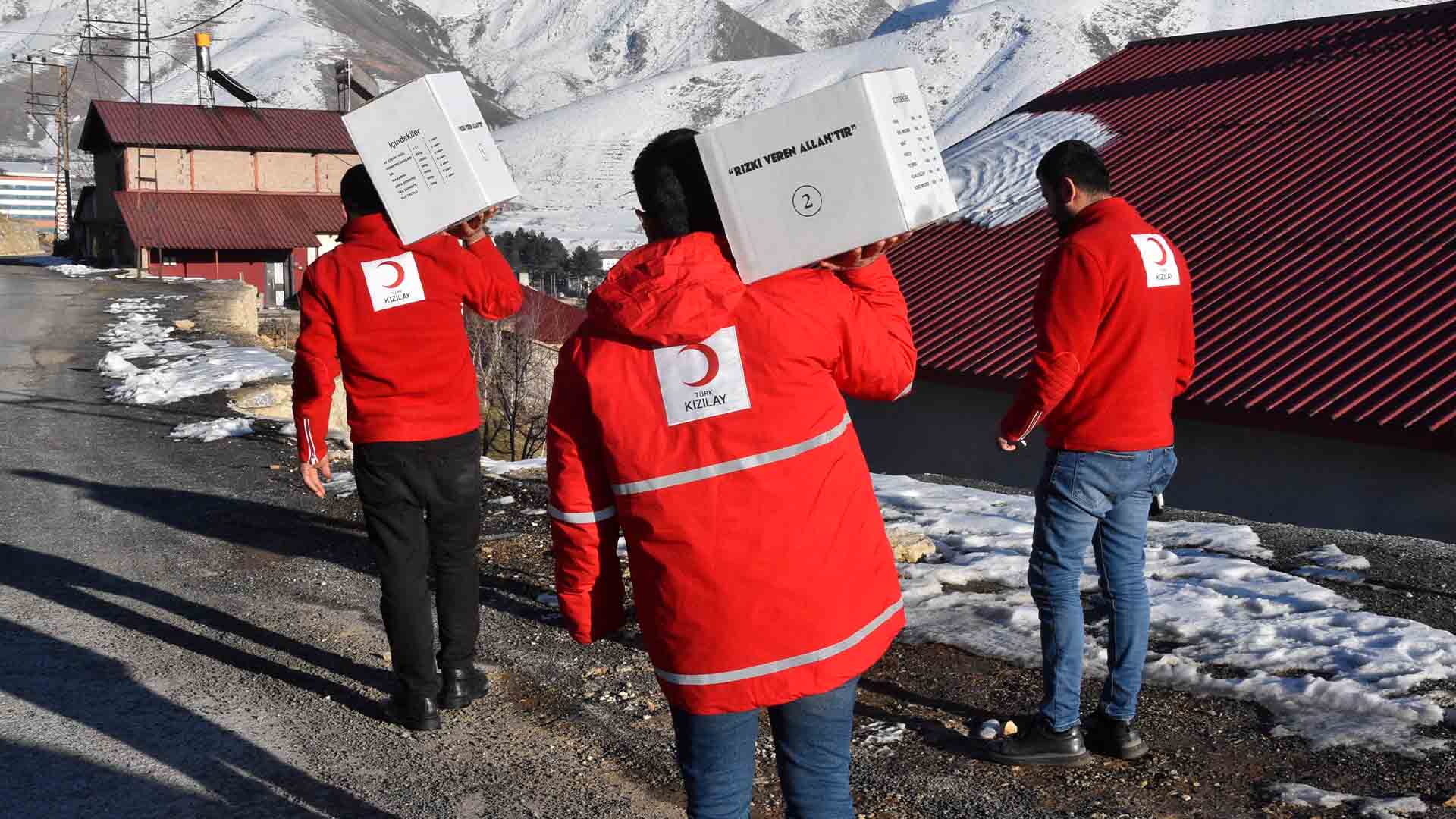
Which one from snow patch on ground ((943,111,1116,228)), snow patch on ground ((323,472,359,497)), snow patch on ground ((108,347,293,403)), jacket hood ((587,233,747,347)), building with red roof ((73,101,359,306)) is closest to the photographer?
jacket hood ((587,233,747,347))

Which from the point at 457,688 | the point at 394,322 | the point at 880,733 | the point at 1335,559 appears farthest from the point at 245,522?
the point at 1335,559

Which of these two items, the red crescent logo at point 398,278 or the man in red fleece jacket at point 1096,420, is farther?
the red crescent logo at point 398,278

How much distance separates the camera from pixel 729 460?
8.04 feet

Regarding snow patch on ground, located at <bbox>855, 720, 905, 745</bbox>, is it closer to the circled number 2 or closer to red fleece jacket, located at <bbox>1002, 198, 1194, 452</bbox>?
red fleece jacket, located at <bbox>1002, 198, 1194, 452</bbox>

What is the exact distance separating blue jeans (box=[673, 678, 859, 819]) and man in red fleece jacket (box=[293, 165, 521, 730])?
85.6 inches

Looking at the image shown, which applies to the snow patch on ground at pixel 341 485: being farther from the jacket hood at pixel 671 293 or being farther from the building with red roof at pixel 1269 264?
the building with red roof at pixel 1269 264

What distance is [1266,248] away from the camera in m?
12.6

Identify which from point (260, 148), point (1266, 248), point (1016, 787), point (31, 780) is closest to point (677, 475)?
point (1016, 787)

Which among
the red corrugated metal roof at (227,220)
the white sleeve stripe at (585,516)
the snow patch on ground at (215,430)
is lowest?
the white sleeve stripe at (585,516)

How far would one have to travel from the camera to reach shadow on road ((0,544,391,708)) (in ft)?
16.9

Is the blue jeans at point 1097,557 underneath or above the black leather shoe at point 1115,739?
above

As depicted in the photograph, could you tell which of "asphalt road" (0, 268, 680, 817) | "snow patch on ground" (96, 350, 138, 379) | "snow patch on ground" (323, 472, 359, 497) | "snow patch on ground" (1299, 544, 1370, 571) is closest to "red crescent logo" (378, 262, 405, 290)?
"asphalt road" (0, 268, 680, 817)

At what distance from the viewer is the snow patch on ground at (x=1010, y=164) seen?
52.9ft

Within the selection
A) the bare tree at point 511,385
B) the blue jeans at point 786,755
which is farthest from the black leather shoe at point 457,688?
the bare tree at point 511,385
